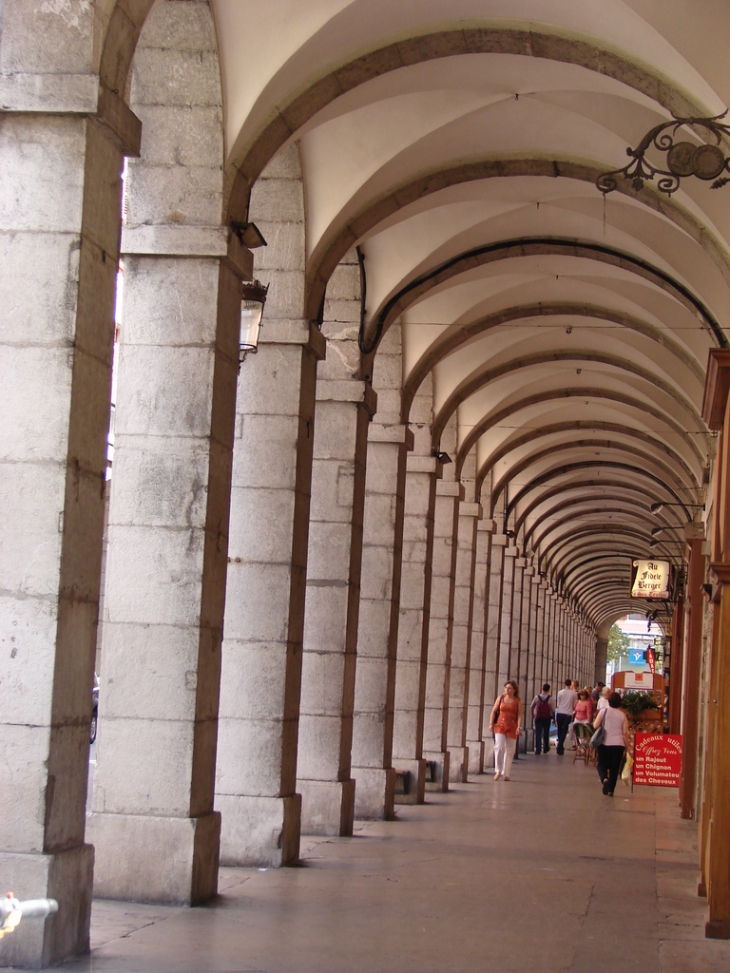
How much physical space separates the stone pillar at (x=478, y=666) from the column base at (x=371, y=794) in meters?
8.02

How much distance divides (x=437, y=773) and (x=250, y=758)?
7.85 m

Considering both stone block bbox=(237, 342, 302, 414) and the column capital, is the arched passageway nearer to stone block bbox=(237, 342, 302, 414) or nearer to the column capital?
stone block bbox=(237, 342, 302, 414)

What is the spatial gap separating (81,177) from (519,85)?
5.15 metres

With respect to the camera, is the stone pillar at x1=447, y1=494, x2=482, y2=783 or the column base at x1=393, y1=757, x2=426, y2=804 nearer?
the column base at x1=393, y1=757, x2=426, y2=804

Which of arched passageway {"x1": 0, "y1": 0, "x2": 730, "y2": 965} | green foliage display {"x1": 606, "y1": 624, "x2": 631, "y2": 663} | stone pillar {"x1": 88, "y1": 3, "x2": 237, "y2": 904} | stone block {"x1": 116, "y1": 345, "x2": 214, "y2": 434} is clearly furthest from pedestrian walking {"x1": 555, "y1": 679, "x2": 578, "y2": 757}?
green foliage display {"x1": 606, "y1": 624, "x2": 631, "y2": 663}

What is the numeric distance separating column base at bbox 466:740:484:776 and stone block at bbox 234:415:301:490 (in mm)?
12141

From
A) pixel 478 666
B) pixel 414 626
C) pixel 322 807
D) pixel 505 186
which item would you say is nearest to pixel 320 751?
pixel 322 807

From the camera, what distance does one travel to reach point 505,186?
474 inches

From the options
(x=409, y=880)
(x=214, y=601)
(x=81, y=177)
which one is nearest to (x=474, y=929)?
(x=409, y=880)

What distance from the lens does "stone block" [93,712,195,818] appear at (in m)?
7.21

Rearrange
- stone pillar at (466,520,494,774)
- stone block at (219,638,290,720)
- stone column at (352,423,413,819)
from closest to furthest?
stone block at (219,638,290,720), stone column at (352,423,413,819), stone pillar at (466,520,494,774)

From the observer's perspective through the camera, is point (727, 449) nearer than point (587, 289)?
Yes

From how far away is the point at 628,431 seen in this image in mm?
23281

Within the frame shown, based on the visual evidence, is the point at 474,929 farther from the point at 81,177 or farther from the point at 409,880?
the point at 81,177
